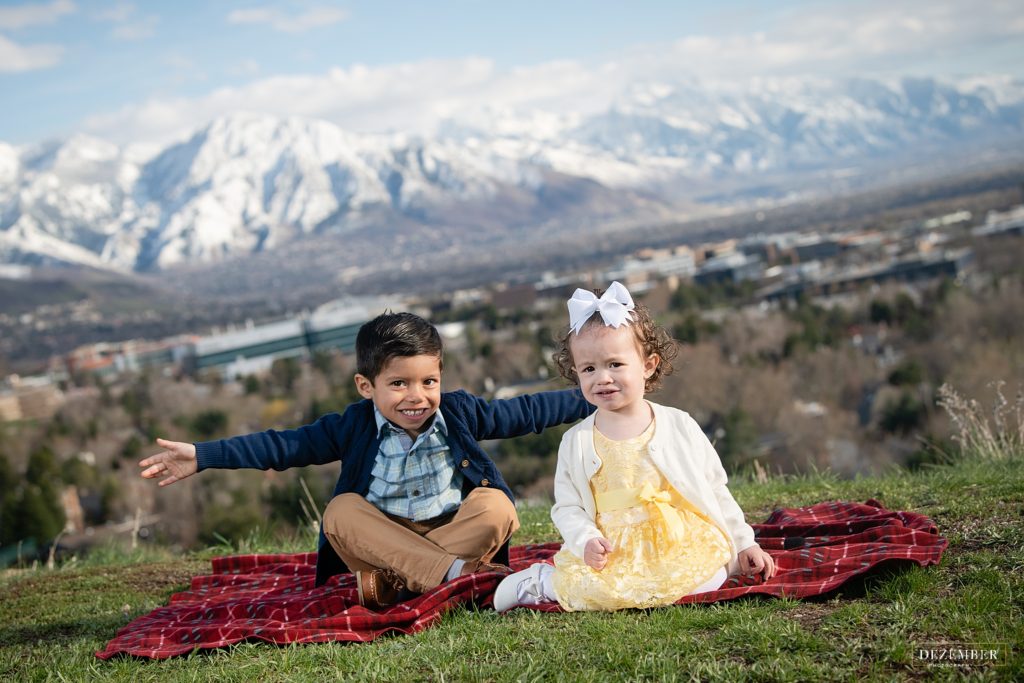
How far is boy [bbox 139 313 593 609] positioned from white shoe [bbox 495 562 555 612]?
41cm

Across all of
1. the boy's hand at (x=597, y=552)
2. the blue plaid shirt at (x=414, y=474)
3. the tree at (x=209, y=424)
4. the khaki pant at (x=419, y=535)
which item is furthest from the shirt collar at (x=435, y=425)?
the tree at (x=209, y=424)

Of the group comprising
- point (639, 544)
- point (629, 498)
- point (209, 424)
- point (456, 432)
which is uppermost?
point (456, 432)

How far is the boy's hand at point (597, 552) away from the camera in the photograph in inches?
148

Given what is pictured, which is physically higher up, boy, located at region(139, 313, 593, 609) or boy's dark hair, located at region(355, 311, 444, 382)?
boy's dark hair, located at region(355, 311, 444, 382)

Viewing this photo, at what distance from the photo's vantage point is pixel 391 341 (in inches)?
174

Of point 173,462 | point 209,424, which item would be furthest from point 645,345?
point 209,424

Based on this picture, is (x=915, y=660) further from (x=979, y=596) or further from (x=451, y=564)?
(x=451, y=564)

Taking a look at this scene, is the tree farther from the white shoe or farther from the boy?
the white shoe

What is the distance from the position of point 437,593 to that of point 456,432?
0.77 m

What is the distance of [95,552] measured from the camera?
6.83 meters

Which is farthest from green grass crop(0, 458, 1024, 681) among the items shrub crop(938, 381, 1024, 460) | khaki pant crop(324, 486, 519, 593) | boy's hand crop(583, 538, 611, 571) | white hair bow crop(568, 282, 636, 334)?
shrub crop(938, 381, 1024, 460)

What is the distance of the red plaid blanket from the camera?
12.6 feet

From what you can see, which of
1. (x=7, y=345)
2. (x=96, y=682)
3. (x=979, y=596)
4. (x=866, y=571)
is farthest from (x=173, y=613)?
(x=7, y=345)

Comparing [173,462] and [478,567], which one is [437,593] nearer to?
[478,567]
